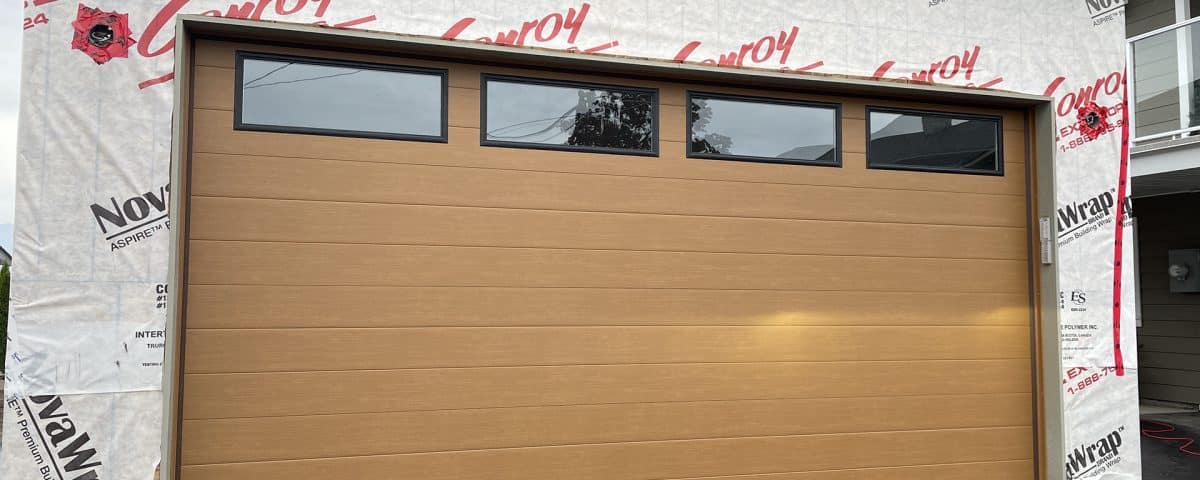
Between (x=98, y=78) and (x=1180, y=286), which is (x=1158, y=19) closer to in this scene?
(x=1180, y=286)

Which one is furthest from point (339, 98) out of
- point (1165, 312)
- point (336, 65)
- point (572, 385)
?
point (1165, 312)

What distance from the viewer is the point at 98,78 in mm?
3531

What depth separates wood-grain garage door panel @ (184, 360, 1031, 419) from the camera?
378cm

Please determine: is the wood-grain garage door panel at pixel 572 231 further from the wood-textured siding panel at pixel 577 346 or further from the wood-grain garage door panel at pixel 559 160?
the wood-textured siding panel at pixel 577 346

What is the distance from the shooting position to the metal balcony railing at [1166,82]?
726cm

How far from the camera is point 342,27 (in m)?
3.86

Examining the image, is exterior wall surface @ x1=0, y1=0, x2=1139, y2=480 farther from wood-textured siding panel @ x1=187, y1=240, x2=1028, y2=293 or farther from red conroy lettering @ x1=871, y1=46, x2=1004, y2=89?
wood-textured siding panel @ x1=187, y1=240, x2=1028, y2=293

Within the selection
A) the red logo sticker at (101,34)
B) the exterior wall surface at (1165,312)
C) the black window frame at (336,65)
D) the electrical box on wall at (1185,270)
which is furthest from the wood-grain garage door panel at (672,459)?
the exterior wall surface at (1165,312)

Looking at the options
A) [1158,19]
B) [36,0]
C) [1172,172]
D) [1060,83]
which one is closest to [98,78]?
[36,0]

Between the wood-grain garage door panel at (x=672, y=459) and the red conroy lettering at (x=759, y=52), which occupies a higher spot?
the red conroy lettering at (x=759, y=52)

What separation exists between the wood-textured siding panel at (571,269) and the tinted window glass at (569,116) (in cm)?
56

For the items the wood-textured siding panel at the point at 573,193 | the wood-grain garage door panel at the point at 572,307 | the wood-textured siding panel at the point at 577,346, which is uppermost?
the wood-textured siding panel at the point at 573,193

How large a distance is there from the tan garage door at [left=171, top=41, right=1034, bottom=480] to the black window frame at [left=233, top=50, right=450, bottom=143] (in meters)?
0.02

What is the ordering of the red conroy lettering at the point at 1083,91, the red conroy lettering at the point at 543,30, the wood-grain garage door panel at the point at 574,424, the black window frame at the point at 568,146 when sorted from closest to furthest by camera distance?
1. the wood-grain garage door panel at the point at 574,424
2. the red conroy lettering at the point at 543,30
3. the black window frame at the point at 568,146
4. the red conroy lettering at the point at 1083,91
